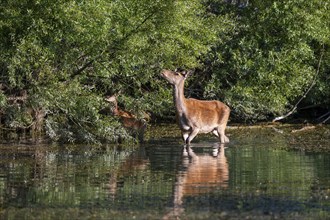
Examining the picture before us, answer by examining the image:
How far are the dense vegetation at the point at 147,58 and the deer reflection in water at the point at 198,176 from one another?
101 inches

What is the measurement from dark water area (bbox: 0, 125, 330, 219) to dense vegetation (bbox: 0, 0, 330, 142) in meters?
1.01

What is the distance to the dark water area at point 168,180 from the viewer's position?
451 inches

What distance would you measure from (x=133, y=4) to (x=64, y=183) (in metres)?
6.54

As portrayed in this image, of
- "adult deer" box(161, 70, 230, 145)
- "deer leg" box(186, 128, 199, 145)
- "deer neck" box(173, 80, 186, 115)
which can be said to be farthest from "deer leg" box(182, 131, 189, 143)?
"deer neck" box(173, 80, 186, 115)

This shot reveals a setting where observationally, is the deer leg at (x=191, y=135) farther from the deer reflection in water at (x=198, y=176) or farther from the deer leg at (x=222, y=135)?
the deer reflection in water at (x=198, y=176)

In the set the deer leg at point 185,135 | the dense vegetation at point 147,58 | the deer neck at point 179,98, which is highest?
the dense vegetation at point 147,58

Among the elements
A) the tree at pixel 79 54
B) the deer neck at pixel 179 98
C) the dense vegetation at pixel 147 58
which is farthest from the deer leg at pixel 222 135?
the tree at pixel 79 54

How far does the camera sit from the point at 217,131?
21.4 metres

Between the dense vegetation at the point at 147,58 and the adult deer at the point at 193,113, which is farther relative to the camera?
the adult deer at the point at 193,113

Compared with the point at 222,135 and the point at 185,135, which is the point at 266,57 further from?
the point at 185,135

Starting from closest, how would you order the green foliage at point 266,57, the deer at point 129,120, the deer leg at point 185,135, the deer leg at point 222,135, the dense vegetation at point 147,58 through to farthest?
the dense vegetation at point 147,58, the deer leg at point 185,135, the deer at point 129,120, the deer leg at point 222,135, the green foliage at point 266,57

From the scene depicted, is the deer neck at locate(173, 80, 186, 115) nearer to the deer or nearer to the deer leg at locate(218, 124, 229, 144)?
the deer

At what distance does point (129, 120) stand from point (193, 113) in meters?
1.42

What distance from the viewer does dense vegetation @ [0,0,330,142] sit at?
1834cm
